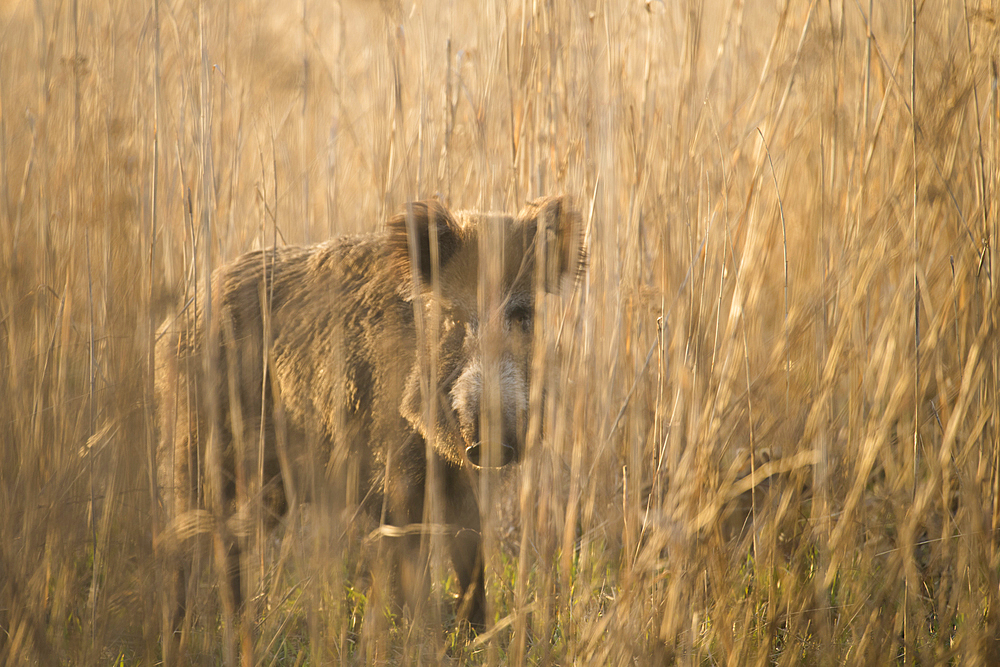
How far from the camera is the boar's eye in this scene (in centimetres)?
227

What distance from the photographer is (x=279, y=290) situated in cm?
252

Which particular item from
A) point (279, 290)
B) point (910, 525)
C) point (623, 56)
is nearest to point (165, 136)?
point (279, 290)

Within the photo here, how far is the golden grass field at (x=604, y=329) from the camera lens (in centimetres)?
155

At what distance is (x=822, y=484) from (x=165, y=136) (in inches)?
69.7

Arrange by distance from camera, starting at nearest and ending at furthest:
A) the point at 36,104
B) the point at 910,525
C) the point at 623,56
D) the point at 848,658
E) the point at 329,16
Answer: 1. the point at 910,525
2. the point at 848,658
3. the point at 36,104
4. the point at 623,56
5. the point at 329,16

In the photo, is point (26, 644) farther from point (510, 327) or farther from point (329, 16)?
point (329, 16)

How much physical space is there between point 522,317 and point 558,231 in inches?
20.8

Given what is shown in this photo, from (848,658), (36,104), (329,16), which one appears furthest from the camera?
(329,16)

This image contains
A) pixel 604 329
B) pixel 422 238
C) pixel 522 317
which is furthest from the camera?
pixel 522 317

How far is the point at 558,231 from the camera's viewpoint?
1853 mm

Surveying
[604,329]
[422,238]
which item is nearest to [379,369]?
[422,238]

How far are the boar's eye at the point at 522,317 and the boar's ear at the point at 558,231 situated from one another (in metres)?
0.16

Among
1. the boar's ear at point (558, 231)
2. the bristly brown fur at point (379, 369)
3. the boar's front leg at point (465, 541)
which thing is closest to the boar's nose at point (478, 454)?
the bristly brown fur at point (379, 369)

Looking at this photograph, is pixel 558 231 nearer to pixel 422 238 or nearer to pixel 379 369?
pixel 422 238
